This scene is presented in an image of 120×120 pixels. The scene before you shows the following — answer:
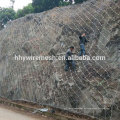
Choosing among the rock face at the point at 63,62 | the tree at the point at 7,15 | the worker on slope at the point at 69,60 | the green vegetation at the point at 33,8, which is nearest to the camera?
the rock face at the point at 63,62

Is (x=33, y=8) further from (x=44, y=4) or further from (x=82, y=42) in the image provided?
(x=82, y=42)

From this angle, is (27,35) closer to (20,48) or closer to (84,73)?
(20,48)

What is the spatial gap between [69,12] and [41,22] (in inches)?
72.1

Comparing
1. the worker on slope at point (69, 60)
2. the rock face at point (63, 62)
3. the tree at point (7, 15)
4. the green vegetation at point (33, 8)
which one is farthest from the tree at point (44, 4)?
the worker on slope at point (69, 60)

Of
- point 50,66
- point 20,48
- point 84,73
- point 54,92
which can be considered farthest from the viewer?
point 20,48

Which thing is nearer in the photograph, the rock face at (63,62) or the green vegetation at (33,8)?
the rock face at (63,62)

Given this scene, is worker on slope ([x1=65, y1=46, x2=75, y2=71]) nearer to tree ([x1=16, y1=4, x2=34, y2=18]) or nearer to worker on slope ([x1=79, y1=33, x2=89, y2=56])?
worker on slope ([x1=79, y1=33, x2=89, y2=56])

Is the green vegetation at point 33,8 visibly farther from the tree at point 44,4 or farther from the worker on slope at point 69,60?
the worker on slope at point 69,60

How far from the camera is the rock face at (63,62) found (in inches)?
245

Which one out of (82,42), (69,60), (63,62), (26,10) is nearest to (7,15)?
(26,10)

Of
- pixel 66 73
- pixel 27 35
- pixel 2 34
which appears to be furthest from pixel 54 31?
pixel 2 34

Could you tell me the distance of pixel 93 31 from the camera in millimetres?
7902

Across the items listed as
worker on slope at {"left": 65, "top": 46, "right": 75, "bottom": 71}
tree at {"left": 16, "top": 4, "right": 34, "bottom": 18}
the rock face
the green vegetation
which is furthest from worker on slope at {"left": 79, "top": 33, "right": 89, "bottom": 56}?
Result: tree at {"left": 16, "top": 4, "right": 34, "bottom": 18}

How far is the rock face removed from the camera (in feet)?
20.4
